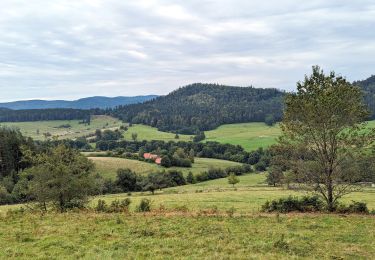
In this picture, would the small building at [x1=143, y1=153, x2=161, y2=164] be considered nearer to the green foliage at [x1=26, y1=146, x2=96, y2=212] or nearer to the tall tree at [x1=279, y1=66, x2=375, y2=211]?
the green foliage at [x1=26, y1=146, x2=96, y2=212]

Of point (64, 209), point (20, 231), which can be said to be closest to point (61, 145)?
point (64, 209)

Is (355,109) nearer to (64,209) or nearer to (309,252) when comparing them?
(309,252)

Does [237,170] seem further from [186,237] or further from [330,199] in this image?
[186,237]

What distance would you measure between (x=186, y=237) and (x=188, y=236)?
194 millimetres

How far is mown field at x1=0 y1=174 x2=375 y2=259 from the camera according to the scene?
14.2m

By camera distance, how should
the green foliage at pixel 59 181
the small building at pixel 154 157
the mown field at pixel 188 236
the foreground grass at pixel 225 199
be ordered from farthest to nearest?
1. the small building at pixel 154 157
2. the foreground grass at pixel 225 199
3. the green foliage at pixel 59 181
4. the mown field at pixel 188 236

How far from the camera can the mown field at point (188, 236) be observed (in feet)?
46.5

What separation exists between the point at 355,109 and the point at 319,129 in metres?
2.63

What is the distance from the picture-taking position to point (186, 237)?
54.8ft

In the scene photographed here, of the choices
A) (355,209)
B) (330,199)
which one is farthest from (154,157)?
(355,209)

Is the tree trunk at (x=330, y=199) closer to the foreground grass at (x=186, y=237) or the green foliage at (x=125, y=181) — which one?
the foreground grass at (x=186, y=237)

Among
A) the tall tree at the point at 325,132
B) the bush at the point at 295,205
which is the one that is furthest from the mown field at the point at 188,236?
the tall tree at the point at 325,132

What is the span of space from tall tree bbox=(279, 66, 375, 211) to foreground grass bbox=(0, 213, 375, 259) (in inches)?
167

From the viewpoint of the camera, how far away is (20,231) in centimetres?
1842
